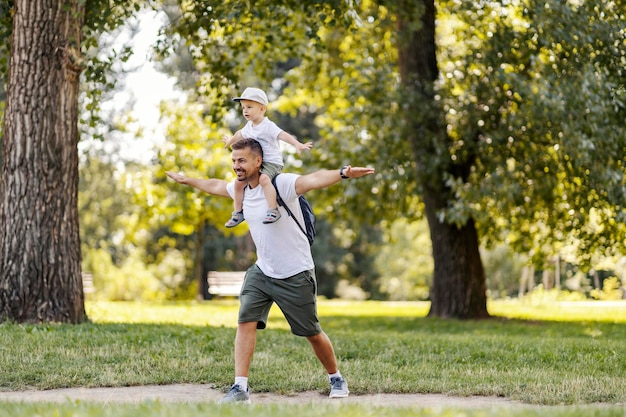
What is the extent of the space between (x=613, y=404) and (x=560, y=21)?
894 centimetres

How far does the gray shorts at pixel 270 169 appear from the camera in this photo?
6.82 m

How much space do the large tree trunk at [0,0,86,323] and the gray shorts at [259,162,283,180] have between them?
5.21 m

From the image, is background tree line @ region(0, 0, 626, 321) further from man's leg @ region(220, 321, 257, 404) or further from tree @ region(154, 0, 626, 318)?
man's leg @ region(220, 321, 257, 404)

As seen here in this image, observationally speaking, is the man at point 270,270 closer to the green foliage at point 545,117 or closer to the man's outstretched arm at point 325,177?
the man's outstretched arm at point 325,177

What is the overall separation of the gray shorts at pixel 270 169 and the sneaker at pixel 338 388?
1706 millimetres

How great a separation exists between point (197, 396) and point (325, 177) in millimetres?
2153

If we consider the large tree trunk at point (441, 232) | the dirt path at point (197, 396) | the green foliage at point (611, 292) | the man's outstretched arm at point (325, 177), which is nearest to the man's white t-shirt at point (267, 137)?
the man's outstretched arm at point (325, 177)

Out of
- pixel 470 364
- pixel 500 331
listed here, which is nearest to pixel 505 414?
pixel 470 364

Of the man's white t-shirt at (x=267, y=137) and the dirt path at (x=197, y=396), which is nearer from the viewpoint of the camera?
the dirt path at (x=197, y=396)

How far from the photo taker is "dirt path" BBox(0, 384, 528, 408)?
679 centimetres

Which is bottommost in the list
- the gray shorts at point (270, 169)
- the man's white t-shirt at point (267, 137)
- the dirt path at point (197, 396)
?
the dirt path at point (197, 396)

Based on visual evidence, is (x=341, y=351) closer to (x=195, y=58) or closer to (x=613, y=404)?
(x=613, y=404)

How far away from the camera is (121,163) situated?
40.8 m

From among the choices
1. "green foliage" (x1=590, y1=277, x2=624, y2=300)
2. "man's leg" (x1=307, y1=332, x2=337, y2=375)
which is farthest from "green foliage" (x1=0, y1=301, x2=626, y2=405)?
"green foliage" (x1=590, y1=277, x2=624, y2=300)
